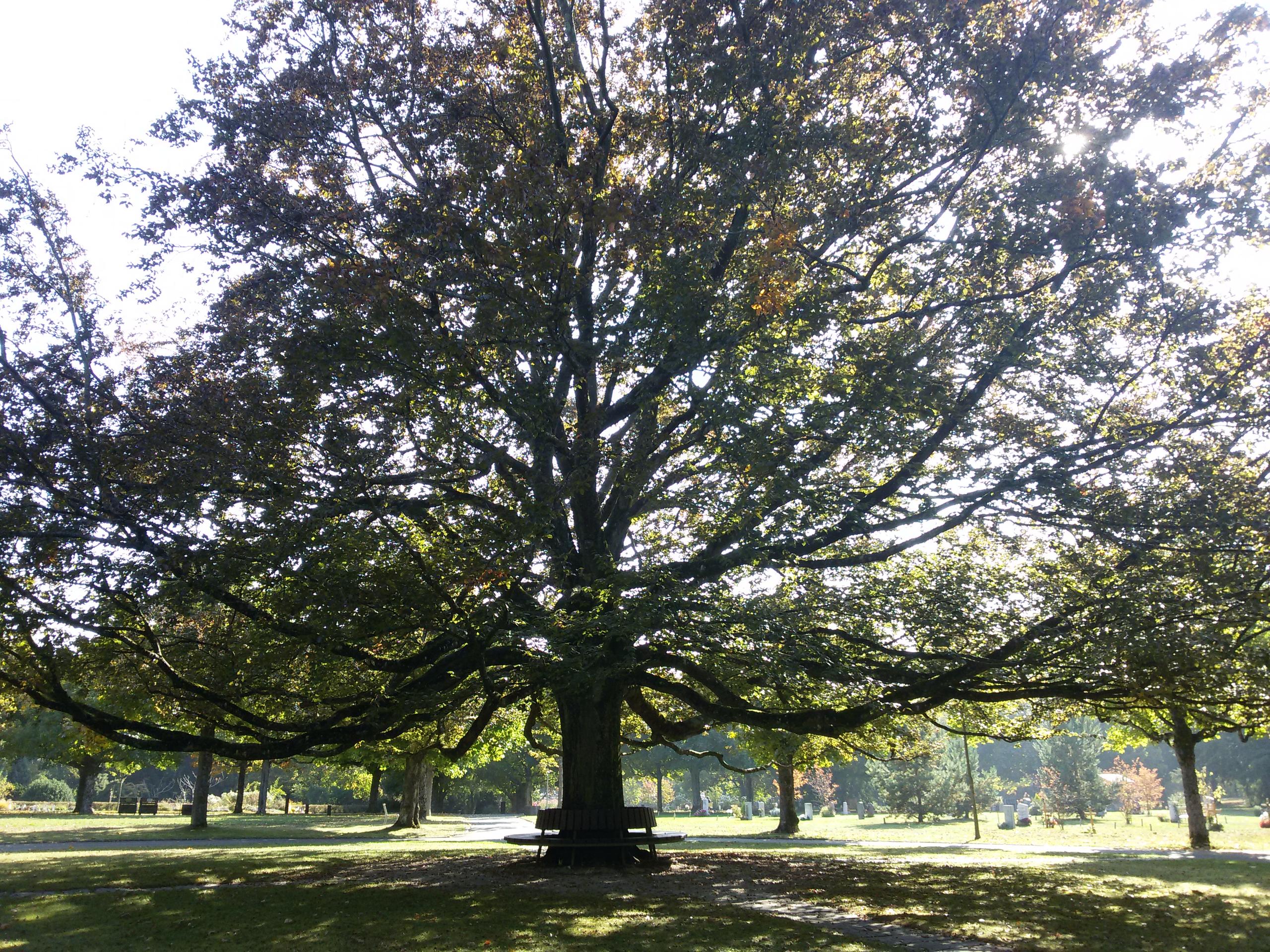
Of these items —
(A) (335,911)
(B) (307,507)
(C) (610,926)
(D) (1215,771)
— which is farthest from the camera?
(D) (1215,771)

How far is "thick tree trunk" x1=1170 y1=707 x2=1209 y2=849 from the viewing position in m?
22.0

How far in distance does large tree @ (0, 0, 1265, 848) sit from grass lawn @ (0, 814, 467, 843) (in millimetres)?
14361

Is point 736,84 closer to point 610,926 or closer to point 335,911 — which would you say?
point 610,926

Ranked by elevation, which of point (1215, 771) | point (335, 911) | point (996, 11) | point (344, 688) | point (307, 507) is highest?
point (996, 11)

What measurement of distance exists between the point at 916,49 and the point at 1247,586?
8.51m

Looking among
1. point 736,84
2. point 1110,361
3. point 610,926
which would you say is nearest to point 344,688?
point 610,926

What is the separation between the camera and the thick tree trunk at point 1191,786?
22009 millimetres

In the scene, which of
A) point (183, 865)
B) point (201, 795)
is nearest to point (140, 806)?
point (201, 795)

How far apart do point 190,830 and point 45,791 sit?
152 feet

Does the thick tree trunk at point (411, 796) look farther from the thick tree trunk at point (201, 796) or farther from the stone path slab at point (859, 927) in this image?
the stone path slab at point (859, 927)

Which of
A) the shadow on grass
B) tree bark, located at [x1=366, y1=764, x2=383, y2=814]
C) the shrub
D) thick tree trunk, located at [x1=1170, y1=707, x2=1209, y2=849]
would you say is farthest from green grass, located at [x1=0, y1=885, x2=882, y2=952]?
the shrub

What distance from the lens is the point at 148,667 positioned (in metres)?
13.5

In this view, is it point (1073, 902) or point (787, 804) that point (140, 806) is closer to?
point (787, 804)

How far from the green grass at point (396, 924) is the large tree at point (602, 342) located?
2.54 metres
